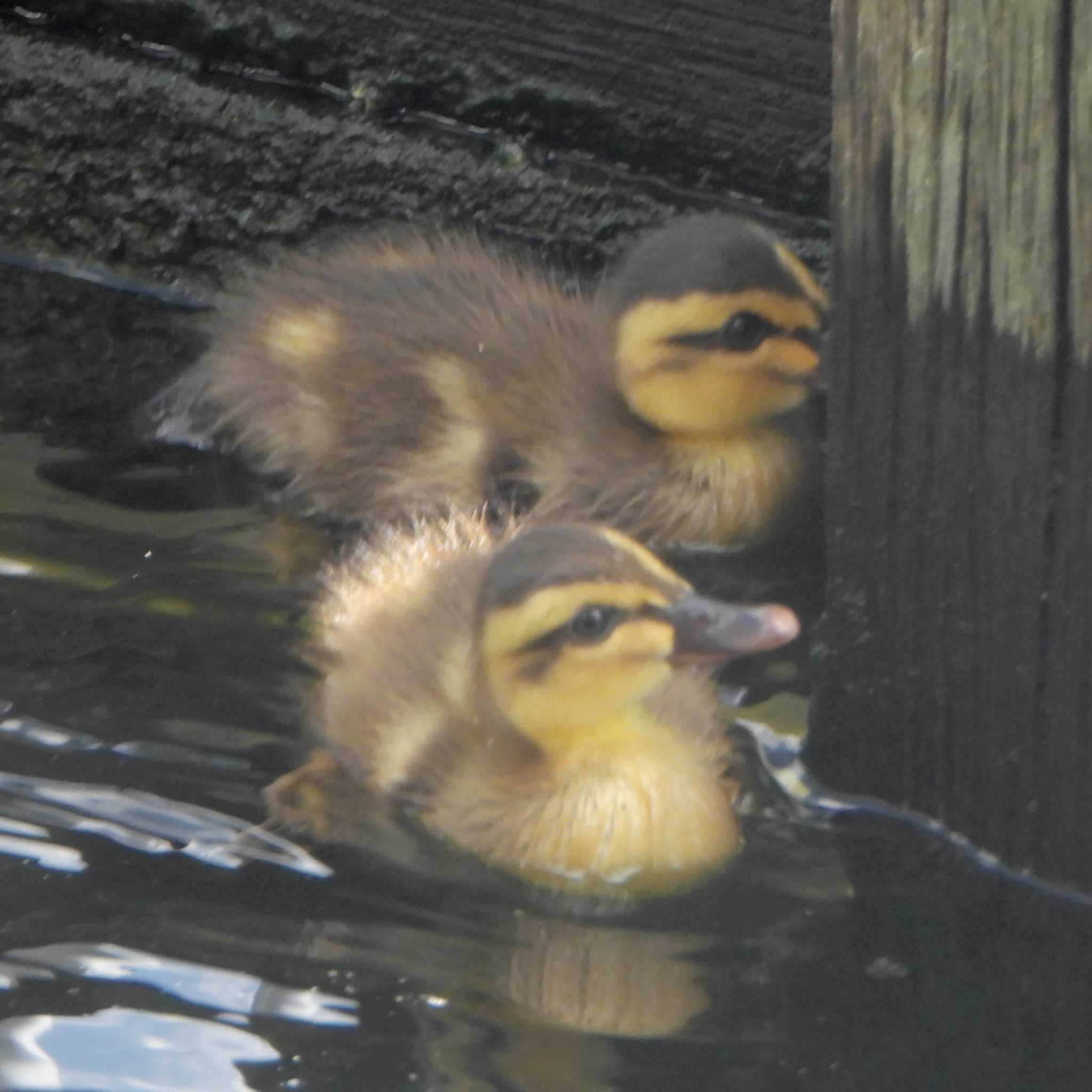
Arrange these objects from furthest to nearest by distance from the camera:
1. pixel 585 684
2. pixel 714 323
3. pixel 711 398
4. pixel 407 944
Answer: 1. pixel 711 398
2. pixel 714 323
3. pixel 585 684
4. pixel 407 944

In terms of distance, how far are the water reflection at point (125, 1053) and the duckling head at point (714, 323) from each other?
1.71 m

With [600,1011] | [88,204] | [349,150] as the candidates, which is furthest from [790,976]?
[88,204]

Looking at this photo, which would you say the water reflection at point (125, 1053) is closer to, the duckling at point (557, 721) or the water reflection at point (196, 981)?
the water reflection at point (196, 981)

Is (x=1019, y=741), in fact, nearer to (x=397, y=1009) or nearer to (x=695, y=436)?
(x=397, y=1009)

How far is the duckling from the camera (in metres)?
2.68

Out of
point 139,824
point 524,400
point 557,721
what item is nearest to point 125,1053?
point 139,824

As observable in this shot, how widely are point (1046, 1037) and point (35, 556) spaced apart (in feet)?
6.08

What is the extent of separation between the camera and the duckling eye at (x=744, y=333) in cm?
355

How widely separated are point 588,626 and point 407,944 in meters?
0.51

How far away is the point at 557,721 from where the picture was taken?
9.20 ft

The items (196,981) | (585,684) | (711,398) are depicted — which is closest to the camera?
(196,981)

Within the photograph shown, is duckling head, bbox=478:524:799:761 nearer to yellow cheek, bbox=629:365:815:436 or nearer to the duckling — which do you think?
the duckling

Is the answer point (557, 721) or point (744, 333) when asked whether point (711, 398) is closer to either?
point (744, 333)

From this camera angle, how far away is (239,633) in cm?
320
